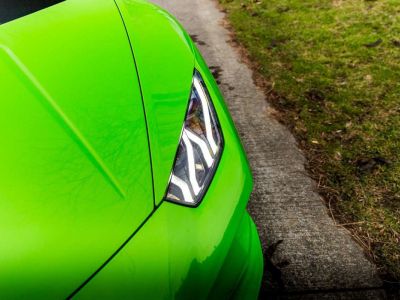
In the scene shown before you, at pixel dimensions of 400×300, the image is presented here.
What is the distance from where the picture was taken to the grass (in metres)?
2.03

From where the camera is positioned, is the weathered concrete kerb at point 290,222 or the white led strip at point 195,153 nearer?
the white led strip at point 195,153

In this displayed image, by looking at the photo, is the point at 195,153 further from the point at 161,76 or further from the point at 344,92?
the point at 344,92

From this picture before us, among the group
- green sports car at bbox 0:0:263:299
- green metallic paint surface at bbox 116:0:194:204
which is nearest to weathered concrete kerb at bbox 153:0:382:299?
green sports car at bbox 0:0:263:299

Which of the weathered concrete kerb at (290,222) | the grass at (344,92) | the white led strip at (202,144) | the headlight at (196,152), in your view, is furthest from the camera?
the grass at (344,92)

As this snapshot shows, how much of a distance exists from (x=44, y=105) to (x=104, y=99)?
7.4 inches

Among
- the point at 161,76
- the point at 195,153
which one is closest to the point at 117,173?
the point at 195,153

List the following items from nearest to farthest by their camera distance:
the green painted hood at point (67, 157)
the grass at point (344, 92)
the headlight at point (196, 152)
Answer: the green painted hood at point (67, 157)
the headlight at point (196, 152)
the grass at point (344, 92)

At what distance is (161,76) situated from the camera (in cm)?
138

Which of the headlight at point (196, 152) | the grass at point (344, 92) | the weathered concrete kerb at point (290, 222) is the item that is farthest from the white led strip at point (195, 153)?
the grass at point (344, 92)

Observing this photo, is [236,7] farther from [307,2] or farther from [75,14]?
[75,14]

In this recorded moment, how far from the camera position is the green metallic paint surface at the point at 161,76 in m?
1.18

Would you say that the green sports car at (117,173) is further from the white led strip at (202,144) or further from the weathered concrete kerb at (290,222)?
the weathered concrete kerb at (290,222)

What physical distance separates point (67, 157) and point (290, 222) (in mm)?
1254

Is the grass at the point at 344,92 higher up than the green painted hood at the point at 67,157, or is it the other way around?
Result: the green painted hood at the point at 67,157
